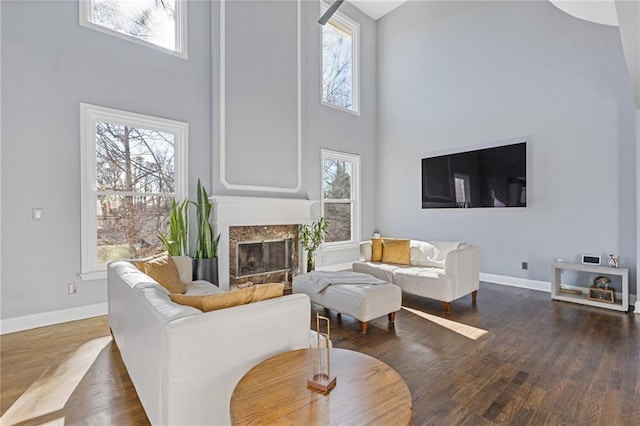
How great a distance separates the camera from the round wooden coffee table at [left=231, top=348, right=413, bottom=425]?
1091 mm

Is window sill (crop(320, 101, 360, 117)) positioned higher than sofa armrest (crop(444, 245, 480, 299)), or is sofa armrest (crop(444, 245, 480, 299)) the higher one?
window sill (crop(320, 101, 360, 117))

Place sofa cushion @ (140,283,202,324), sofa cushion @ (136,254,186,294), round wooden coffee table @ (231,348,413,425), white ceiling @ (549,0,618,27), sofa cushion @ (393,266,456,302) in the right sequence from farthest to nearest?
1. sofa cushion @ (393,266,456,302)
2. sofa cushion @ (136,254,186,294)
3. white ceiling @ (549,0,618,27)
4. sofa cushion @ (140,283,202,324)
5. round wooden coffee table @ (231,348,413,425)

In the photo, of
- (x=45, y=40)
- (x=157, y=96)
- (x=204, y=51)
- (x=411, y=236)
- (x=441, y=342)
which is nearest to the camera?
(x=441, y=342)

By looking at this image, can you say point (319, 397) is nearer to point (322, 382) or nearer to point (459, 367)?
point (322, 382)

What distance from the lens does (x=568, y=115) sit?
427cm

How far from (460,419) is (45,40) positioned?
4.95 meters

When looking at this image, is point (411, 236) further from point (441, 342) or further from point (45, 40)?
point (45, 40)

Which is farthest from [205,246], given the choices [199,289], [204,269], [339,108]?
[339,108]

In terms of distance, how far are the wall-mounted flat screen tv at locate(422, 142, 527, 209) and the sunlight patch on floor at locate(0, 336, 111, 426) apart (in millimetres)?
5118

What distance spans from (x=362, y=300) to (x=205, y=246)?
7.43ft

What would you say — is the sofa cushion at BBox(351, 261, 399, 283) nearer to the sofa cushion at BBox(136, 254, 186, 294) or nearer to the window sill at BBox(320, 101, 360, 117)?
the sofa cushion at BBox(136, 254, 186, 294)

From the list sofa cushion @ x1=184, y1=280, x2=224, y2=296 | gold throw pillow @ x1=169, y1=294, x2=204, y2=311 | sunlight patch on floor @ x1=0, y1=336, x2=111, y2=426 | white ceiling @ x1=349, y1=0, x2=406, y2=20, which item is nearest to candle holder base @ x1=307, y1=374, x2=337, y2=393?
gold throw pillow @ x1=169, y1=294, x2=204, y2=311

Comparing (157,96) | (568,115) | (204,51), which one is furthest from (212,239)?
(568,115)

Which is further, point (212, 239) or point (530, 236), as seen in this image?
point (530, 236)
